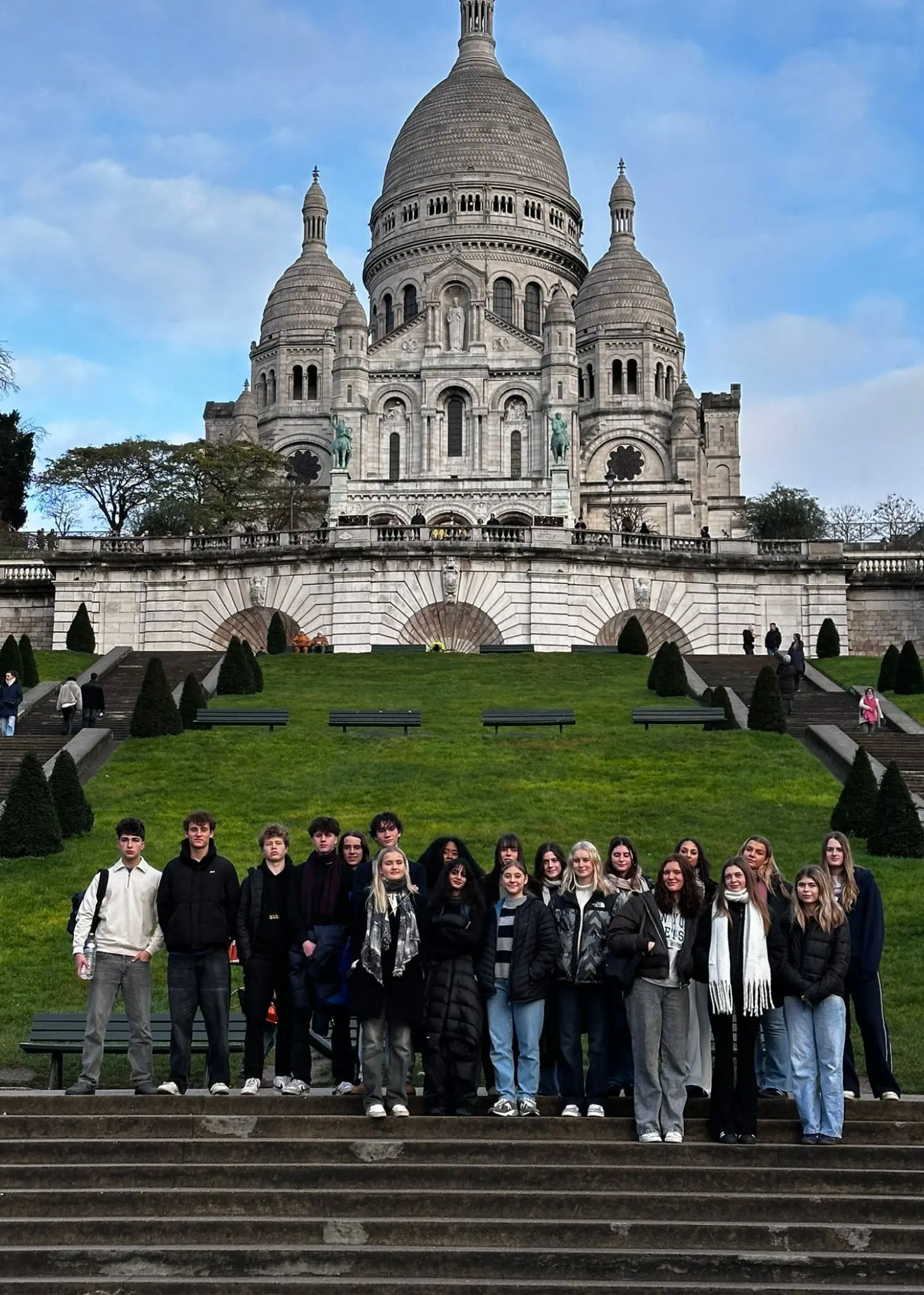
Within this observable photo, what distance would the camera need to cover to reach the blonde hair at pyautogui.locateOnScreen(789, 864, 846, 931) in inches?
448

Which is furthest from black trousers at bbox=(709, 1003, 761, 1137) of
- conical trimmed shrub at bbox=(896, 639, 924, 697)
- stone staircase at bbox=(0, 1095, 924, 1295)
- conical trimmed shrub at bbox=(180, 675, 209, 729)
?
conical trimmed shrub at bbox=(896, 639, 924, 697)

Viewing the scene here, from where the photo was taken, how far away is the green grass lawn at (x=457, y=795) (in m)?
17.7

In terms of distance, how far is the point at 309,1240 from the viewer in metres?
10.1

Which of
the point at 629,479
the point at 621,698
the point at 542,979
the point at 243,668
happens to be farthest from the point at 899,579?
the point at 629,479

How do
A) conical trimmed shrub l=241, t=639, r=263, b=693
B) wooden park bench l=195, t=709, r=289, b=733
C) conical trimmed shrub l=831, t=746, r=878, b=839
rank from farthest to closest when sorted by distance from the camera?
conical trimmed shrub l=241, t=639, r=263, b=693, wooden park bench l=195, t=709, r=289, b=733, conical trimmed shrub l=831, t=746, r=878, b=839

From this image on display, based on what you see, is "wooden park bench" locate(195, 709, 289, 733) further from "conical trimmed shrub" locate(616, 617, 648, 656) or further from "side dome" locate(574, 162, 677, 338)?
"side dome" locate(574, 162, 677, 338)

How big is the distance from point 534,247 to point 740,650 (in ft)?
189

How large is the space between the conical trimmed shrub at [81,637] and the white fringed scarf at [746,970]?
35.5 metres

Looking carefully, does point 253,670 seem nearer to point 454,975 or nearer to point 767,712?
point 767,712

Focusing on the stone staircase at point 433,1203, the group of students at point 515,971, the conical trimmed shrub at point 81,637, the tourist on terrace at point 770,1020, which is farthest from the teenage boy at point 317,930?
the conical trimmed shrub at point 81,637

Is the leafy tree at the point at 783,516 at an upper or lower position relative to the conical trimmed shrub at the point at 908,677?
upper

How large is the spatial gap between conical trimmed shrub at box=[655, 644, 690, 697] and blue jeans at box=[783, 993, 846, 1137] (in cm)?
2377

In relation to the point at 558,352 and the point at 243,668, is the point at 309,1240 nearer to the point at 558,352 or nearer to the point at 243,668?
the point at 243,668

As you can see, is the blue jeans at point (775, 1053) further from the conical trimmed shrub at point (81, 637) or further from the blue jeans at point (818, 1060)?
the conical trimmed shrub at point (81, 637)
